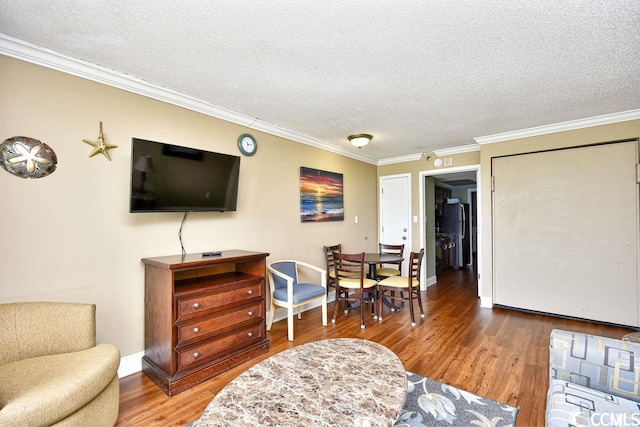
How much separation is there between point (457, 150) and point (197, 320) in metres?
4.47

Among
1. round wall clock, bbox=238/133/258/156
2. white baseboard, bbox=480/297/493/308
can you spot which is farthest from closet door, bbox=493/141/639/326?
round wall clock, bbox=238/133/258/156

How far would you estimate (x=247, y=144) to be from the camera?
3.37m

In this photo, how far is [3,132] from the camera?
189cm

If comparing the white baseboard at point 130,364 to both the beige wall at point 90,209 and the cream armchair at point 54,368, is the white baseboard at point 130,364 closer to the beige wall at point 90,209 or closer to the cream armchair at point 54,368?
the beige wall at point 90,209

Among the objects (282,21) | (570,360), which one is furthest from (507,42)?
(570,360)

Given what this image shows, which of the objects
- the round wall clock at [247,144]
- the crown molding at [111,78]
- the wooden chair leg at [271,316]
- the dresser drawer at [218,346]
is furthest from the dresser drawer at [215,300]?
the crown molding at [111,78]

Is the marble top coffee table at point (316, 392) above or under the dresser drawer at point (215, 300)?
under

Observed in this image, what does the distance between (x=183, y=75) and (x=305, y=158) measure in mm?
2027

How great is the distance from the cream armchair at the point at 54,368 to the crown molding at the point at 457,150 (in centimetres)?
493

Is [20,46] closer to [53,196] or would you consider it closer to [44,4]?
[44,4]

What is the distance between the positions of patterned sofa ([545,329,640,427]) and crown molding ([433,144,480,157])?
11.6 feet

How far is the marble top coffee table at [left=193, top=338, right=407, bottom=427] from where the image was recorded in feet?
4.02

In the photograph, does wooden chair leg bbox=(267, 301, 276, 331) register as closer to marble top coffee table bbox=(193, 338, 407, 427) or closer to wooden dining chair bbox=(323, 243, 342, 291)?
wooden dining chair bbox=(323, 243, 342, 291)

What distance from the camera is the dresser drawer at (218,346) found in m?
2.23
